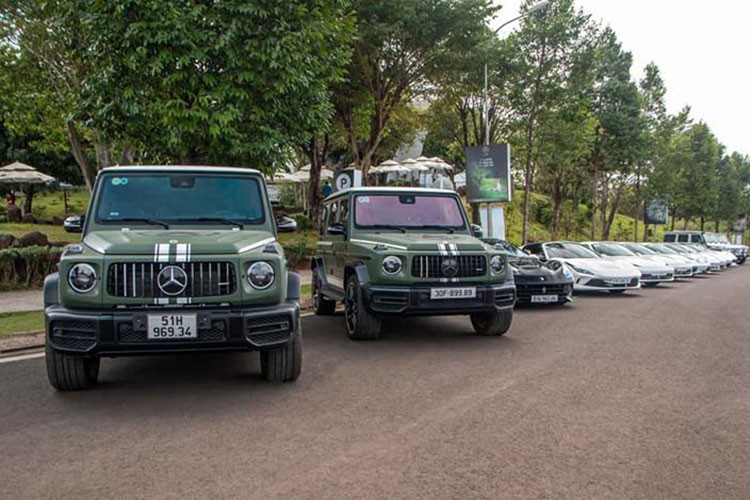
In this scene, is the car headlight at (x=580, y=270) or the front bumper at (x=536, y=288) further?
the car headlight at (x=580, y=270)

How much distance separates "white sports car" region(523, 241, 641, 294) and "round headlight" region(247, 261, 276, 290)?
10.7 metres

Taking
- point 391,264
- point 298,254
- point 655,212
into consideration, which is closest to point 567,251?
point 298,254

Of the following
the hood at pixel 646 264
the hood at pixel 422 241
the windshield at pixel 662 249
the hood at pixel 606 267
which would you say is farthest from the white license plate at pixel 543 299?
the windshield at pixel 662 249

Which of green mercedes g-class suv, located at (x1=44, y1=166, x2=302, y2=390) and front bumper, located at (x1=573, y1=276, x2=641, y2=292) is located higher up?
green mercedes g-class suv, located at (x1=44, y1=166, x2=302, y2=390)

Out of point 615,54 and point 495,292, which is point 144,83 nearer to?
point 495,292

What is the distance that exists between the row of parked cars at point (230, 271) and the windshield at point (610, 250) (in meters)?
9.80

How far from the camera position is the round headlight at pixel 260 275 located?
16.8 feet

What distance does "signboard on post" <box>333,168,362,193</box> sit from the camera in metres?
14.1

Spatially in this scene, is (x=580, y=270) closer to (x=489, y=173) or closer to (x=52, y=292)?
(x=489, y=173)

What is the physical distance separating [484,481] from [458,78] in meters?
18.9

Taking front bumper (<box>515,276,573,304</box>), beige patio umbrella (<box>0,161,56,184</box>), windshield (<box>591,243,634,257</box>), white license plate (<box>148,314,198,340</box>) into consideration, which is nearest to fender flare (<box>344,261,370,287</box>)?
white license plate (<box>148,314,198,340</box>)

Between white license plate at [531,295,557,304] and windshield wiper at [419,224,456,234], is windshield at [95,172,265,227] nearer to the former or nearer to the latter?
windshield wiper at [419,224,456,234]

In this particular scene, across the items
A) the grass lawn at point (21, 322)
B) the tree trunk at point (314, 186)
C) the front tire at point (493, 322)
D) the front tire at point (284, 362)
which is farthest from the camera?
the tree trunk at point (314, 186)

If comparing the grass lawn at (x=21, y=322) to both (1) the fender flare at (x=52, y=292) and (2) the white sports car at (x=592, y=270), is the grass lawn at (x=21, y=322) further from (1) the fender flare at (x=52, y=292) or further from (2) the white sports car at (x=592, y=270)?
(2) the white sports car at (x=592, y=270)
